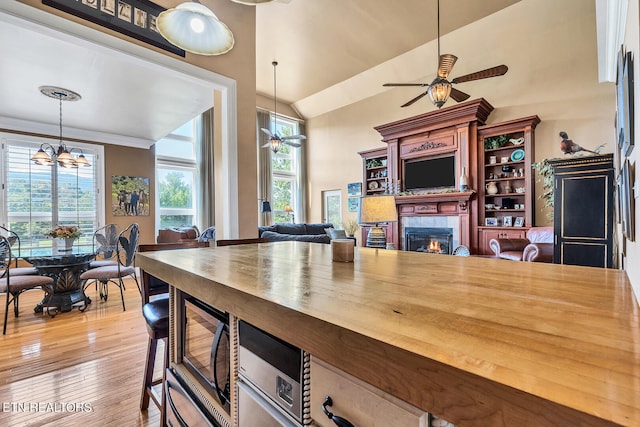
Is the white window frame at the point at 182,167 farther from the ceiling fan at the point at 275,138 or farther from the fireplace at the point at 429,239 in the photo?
the fireplace at the point at 429,239

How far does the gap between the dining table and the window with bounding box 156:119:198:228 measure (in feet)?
10.2

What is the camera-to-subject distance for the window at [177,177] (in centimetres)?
668

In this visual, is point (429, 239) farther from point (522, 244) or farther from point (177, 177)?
point (177, 177)

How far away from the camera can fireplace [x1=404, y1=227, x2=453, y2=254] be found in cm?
569

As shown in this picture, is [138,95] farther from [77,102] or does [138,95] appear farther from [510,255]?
[510,255]

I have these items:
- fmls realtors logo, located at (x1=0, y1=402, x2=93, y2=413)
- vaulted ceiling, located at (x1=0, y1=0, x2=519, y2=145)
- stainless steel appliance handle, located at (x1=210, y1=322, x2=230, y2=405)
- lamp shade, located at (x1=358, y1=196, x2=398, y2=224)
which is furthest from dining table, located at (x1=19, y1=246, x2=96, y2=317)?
lamp shade, located at (x1=358, y1=196, x2=398, y2=224)

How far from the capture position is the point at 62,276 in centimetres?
342

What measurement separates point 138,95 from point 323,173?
5343 millimetres

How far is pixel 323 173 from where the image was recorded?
336 inches

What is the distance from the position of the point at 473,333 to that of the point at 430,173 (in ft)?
19.9

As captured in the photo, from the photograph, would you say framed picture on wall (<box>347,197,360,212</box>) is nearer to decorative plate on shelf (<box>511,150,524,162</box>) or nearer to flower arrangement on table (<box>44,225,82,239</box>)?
decorative plate on shelf (<box>511,150,524,162</box>)

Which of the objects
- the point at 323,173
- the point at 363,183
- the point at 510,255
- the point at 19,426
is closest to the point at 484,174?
the point at 510,255

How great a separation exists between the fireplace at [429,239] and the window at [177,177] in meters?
5.05

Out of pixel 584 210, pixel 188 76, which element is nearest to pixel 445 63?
pixel 584 210
